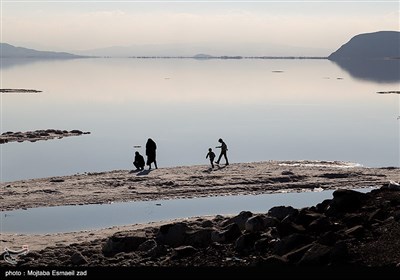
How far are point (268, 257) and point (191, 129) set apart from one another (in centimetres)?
3686

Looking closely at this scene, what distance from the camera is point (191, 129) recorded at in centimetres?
5212

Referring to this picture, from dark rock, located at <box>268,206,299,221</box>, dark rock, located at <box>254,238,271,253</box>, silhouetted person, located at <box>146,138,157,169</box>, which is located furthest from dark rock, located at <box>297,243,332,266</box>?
silhouetted person, located at <box>146,138,157,169</box>

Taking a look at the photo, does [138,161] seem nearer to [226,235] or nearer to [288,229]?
[226,235]

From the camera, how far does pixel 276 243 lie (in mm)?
15984

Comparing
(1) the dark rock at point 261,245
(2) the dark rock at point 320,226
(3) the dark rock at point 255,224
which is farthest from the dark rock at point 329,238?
(3) the dark rock at point 255,224

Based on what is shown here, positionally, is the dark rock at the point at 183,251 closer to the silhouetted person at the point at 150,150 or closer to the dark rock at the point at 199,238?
the dark rock at the point at 199,238

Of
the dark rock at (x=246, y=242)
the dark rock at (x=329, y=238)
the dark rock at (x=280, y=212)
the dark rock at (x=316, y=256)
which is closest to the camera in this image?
the dark rock at (x=316, y=256)

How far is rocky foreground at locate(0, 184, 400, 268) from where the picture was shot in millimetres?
14797

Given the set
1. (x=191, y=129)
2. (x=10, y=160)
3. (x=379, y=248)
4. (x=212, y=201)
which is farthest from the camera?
(x=191, y=129)

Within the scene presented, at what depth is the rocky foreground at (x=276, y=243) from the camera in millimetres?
14797

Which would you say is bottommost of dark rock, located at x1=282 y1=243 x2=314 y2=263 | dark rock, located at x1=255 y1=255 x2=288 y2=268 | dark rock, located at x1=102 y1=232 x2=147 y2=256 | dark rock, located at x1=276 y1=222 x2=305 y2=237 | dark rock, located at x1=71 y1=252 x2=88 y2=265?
dark rock, located at x1=71 y1=252 x2=88 y2=265

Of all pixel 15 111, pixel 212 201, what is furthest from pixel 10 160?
pixel 15 111

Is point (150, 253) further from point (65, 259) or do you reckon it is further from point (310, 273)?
point (310, 273)

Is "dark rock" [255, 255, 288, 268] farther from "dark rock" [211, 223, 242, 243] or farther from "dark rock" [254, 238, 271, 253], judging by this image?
"dark rock" [211, 223, 242, 243]
